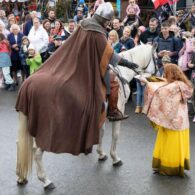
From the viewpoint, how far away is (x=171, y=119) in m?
5.58

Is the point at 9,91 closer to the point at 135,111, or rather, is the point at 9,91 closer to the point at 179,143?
the point at 135,111

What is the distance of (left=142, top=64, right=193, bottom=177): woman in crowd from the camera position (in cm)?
557

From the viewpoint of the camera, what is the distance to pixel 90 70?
4.95m

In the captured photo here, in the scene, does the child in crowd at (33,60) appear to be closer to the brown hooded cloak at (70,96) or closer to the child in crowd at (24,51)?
the child in crowd at (24,51)

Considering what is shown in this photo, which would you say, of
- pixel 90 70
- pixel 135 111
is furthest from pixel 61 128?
pixel 135 111

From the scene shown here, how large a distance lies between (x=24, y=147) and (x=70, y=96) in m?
0.82

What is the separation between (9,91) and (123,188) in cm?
614

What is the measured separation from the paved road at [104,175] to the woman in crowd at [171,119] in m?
0.19

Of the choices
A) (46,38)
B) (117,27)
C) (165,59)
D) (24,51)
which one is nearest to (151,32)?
(117,27)

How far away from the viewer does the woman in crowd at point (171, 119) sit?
5.57 m

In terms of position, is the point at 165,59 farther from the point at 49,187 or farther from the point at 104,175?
the point at 49,187

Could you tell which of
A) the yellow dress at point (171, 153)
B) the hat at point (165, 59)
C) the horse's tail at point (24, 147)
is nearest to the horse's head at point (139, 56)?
the yellow dress at point (171, 153)

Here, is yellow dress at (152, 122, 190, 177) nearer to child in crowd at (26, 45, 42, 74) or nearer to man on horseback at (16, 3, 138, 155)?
man on horseback at (16, 3, 138, 155)

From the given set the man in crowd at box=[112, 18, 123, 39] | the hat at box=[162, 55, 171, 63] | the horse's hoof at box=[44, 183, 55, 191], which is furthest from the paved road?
the man in crowd at box=[112, 18, 123, 39]
